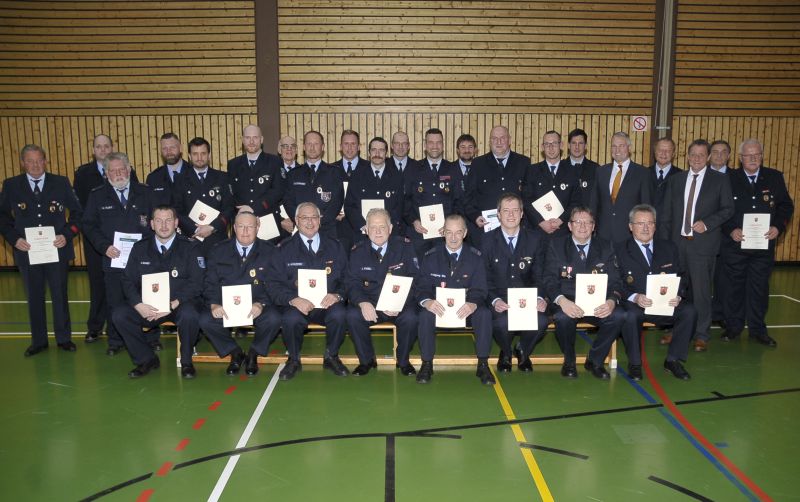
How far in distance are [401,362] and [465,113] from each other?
7674 mm

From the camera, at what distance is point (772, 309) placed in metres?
9.01

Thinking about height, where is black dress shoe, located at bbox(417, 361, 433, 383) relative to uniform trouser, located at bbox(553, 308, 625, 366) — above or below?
below

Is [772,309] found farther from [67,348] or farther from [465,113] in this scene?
[67,348]

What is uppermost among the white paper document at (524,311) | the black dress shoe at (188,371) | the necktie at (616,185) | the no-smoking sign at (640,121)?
the no-smoking sign at (640,121)

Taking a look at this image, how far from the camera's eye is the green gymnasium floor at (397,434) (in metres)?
3.92

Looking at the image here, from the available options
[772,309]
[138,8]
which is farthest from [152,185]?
[772,309]

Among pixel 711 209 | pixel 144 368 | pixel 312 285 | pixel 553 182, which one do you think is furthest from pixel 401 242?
pixel 711 209

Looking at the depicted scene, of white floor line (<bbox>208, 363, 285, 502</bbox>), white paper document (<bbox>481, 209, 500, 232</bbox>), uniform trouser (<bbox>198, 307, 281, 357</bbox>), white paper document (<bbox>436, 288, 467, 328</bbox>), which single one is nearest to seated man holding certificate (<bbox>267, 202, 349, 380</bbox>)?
uniform trouser (<bbox>198, 307, 281, 357</bbox>)

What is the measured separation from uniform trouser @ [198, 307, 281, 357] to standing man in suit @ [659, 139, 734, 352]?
4608 mm

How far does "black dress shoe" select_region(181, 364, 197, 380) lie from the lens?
6.08m

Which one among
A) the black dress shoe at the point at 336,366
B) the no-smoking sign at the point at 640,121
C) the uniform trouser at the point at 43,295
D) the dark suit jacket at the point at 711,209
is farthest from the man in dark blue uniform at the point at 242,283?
the no-smoking sign at the point at 640,121

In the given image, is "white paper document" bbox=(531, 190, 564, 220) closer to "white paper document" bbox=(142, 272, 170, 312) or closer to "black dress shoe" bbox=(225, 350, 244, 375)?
"black dress shoe" bbox=(225, 350, 244, 375)

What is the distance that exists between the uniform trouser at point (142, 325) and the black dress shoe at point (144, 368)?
0.14ft

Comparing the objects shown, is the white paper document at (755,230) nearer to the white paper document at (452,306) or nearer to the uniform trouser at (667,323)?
the uniform trouser at (667,323)
